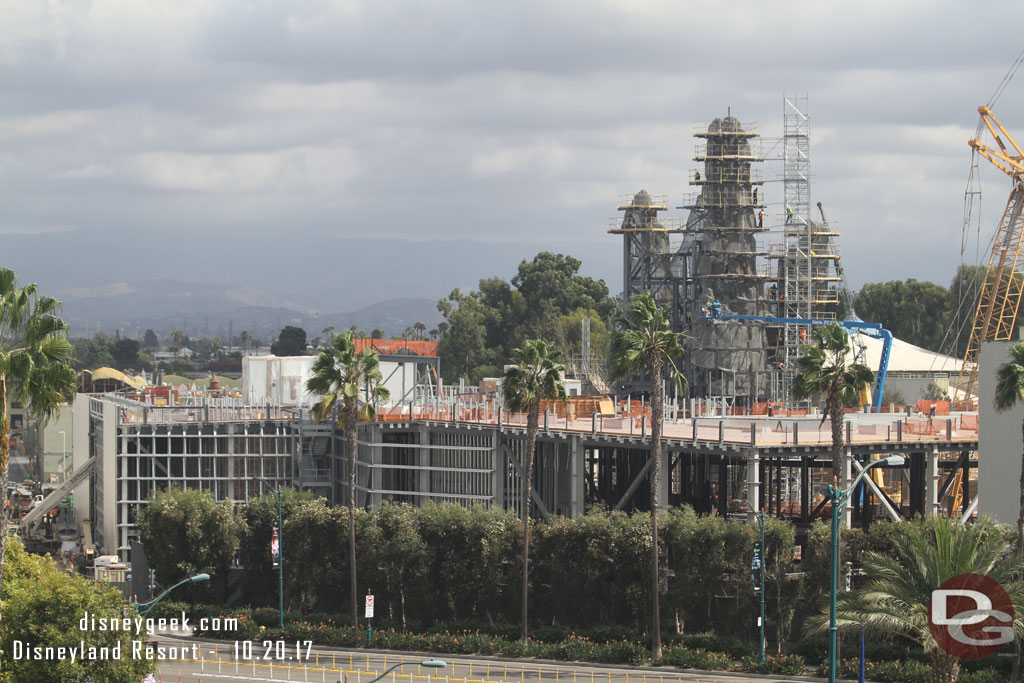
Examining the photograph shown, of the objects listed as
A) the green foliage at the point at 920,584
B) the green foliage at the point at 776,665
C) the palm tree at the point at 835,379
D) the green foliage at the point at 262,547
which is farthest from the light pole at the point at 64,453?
the green foliage at the point at 920,584

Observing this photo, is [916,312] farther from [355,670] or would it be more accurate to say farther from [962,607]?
[962,607]

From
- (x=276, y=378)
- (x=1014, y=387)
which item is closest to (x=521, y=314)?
(x=276, y=378)

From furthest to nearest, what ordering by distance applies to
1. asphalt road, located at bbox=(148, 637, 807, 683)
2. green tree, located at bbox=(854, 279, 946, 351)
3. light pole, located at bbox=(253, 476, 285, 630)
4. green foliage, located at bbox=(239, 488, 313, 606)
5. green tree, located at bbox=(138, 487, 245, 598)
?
green tree, located at bbox=(854, 279, 946, 351) < green foliage, located at bbox=(239, 488, 313, 606) < green tree, located at bbox=(138, 487, 245, 598) < light pole, located at bbox=(253, 476, 285, 630) < asphalt road, located at bbox=(148, 637, 807, 683)

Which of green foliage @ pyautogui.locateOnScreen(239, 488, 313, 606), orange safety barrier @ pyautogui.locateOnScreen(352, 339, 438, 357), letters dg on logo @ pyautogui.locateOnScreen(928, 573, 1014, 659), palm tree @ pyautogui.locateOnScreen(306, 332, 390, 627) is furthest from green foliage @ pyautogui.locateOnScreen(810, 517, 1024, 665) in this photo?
orange safety barrier @ pyautogui.locateOnScreen(352, 339, 438, 357)

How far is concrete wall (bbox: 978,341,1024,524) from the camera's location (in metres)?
64.5

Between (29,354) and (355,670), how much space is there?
2466 cm

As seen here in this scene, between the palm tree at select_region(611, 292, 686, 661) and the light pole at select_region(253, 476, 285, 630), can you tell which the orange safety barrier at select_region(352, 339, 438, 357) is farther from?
the palm tree at select_region(611, 292, 686, 661)

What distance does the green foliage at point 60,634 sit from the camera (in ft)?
149

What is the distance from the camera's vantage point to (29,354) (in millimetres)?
43656

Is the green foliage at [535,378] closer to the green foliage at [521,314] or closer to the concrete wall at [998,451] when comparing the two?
the concrete wall at [998,451]

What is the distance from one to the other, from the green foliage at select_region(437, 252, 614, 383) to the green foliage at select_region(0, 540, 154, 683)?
13625 cm

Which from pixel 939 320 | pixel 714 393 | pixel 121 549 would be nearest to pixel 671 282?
pixel 714 393

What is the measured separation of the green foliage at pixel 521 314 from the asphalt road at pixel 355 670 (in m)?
116

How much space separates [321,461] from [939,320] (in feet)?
414
